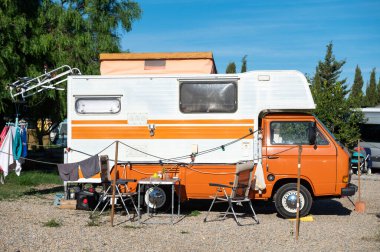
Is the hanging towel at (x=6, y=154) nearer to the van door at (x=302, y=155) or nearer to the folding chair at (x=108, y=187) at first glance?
the folding chair at (x=108, y=187)

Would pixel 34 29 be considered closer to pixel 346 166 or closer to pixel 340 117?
pixel 346 166

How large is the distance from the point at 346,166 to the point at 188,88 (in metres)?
3.55

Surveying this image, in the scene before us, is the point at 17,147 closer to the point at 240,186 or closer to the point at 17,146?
the point at 17,146

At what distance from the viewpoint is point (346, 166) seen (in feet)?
33.1

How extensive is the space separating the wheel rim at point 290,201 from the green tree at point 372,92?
39770 millimetres

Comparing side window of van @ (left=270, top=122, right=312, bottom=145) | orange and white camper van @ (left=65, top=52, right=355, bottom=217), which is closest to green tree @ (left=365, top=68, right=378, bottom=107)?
side window of van @ (left=270, top=122, right=312, bottom=145)

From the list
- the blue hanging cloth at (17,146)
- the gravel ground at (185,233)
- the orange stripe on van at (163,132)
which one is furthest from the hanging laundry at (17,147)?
the orange stripe on van at (163,132)

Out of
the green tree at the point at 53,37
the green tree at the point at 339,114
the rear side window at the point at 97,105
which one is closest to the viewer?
the rear side window at the point at 97,105

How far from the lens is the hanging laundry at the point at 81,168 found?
33.3ft

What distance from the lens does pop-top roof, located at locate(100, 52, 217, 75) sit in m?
10.9

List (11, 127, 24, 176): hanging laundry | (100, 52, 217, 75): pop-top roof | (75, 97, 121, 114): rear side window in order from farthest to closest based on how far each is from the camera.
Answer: (11, 127, 24, 176): hanging laundry → (100, 52, 217, 75): pop-top roof → (75, 97, 121, 114): rear side window

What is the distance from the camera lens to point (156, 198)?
34.5 feet

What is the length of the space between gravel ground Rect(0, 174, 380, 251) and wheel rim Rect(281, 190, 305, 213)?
12.1 inches

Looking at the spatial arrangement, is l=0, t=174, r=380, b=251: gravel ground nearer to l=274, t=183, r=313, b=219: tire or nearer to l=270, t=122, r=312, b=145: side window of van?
l=274, t=183, r=313, b=219: tire
